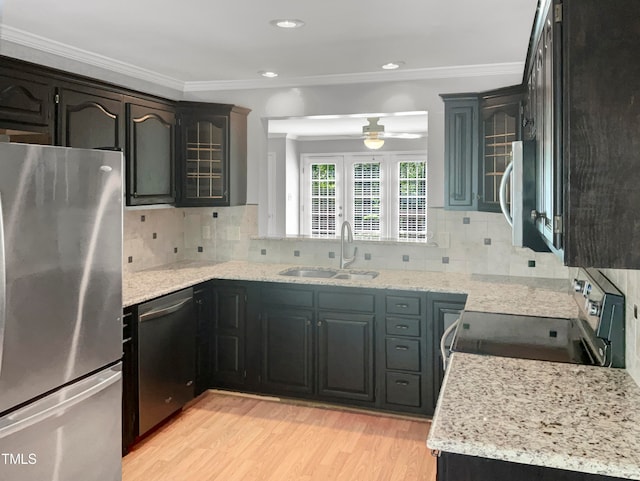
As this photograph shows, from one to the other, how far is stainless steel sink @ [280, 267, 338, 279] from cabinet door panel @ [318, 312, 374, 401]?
641 mm

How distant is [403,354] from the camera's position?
3643 mm

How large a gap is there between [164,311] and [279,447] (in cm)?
108

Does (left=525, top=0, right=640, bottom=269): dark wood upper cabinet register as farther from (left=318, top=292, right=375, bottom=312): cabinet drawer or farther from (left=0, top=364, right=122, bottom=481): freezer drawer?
(left=318, top=292, right=375, bottom=312): cabinet drawer

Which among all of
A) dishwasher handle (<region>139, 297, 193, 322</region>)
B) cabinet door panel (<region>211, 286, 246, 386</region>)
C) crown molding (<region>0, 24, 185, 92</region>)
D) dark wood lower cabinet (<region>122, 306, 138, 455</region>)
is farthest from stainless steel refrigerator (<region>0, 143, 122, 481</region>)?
cabinet door panel (<region>211, 286, 246, 386</region>)

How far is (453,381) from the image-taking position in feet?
6.02

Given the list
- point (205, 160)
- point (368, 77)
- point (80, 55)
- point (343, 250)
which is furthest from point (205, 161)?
point (368, 77)

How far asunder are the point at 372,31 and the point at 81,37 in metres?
1.68

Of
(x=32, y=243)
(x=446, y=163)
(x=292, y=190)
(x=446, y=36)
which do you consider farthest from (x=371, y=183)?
(x=32, y=243)

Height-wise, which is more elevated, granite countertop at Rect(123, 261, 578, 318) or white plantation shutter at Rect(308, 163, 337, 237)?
white plantation shutter at Rect(308, 163, 337, 237)

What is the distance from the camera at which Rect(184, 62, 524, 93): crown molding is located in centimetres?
389

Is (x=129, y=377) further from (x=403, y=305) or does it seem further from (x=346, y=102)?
(x=346, y=102)

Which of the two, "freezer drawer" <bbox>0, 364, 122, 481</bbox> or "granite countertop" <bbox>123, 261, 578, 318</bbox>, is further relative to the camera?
"granite countertop" <bbox>123, 261, 578, 318</bbox>

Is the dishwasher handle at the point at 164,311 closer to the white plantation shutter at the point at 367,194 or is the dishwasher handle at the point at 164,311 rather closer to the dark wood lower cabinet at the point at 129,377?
the dark wood lower cabinet at the point at 129,377

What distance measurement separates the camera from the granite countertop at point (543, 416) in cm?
131
